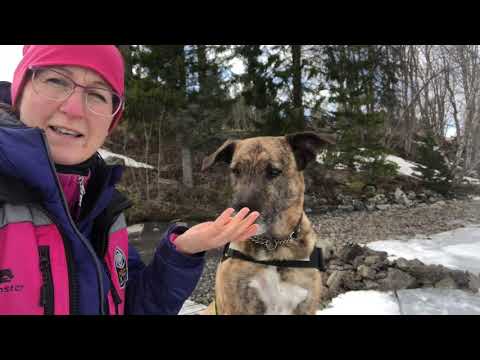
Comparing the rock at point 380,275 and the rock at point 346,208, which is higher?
the rock at point 346,208

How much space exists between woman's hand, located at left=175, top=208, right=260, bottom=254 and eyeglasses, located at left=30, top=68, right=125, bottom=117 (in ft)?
1.72

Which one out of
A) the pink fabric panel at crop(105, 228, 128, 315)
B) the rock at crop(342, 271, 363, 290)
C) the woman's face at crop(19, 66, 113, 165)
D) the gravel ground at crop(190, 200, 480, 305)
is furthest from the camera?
the gravel ground at crop(190, 200, 480, 305)

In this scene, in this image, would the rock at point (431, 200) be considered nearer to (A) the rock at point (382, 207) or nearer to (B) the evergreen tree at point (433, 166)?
(B) the evergreen tree at point (433, 166)

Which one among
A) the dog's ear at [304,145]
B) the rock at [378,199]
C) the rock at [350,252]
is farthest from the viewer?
the rock at [378,199]

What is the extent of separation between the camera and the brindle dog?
5.91 feet

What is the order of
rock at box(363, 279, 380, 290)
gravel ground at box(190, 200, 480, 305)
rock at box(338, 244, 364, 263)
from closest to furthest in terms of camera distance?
1. rock at box(363, 279, 380, 290)
2. rock at box(338, 244, 364, 263)
3. gravel ground at box(190, 200, 480, 305)

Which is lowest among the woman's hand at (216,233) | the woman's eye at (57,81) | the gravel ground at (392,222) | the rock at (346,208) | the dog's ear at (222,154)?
the gravel ground at (392,222)

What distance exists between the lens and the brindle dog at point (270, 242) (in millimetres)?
1801

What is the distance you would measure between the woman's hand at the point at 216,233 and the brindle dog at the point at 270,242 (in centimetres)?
84

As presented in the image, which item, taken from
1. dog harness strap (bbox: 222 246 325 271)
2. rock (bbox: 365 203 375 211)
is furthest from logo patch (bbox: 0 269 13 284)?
rock (bbox: 365 203 375 211)

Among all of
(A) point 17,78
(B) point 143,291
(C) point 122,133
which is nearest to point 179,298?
(B) point 143,291

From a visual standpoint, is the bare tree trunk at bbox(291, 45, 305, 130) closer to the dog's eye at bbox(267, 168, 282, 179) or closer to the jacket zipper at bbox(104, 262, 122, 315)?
the dog's eye at bbox(267, 168, 282, 179)

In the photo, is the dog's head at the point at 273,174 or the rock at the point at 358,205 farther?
the rock at the point at 358,205

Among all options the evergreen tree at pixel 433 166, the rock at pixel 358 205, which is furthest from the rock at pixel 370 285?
the evergreen tree at pixel 433 166
